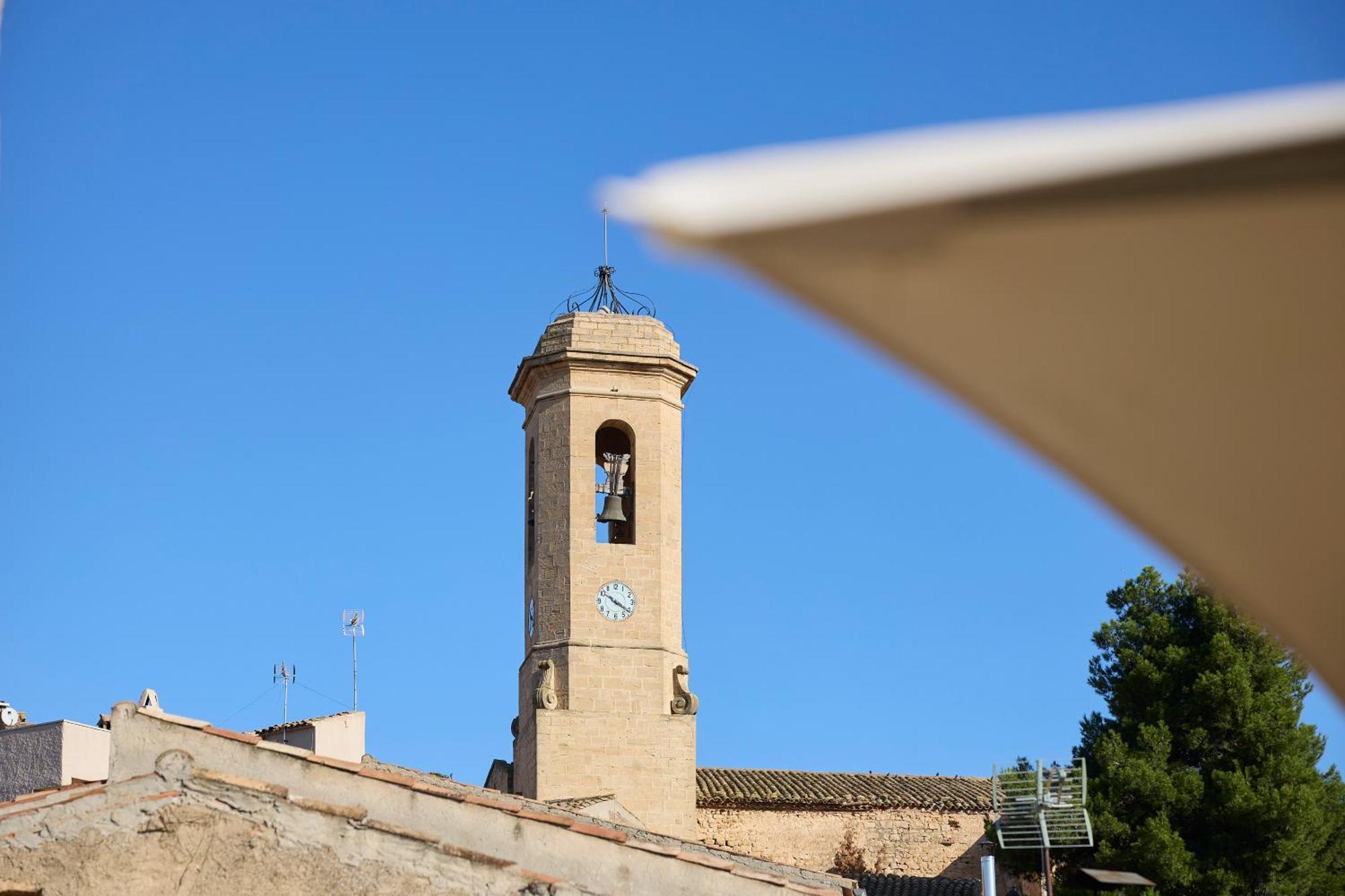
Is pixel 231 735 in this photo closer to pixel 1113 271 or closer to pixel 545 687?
pixel 1113 271

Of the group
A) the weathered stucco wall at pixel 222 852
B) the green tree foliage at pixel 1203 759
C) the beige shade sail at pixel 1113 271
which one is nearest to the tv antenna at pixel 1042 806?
the green tree foliage at pixel 1203 759

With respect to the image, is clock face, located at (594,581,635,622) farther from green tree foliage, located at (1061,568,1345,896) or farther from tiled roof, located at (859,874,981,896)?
green tree foliage, located at (1061,568,1345,896)

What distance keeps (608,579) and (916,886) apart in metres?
7.44

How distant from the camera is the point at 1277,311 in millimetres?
2238

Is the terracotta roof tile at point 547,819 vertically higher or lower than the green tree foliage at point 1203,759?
lower

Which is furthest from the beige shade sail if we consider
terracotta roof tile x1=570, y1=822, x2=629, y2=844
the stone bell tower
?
the stone bell tower

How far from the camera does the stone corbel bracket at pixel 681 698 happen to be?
26391mm

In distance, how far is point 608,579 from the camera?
1042 inches

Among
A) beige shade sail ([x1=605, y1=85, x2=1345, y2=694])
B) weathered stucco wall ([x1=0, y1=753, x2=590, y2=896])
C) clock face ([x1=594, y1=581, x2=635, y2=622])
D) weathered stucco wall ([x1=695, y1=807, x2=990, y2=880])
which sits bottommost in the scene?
beige shade sail ([x1=605, y1=85, x2=1345, y2=694])

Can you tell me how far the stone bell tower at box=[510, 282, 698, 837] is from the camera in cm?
2592

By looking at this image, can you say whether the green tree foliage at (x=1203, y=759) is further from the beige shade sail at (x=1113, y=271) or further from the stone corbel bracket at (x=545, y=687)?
the beige shade sail at (x=1113, y=271)

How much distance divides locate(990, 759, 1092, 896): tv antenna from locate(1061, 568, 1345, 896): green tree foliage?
116cm

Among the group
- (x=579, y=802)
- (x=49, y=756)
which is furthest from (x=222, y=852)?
(x=579, y=802)

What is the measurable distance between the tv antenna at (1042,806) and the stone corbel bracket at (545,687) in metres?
6.88
